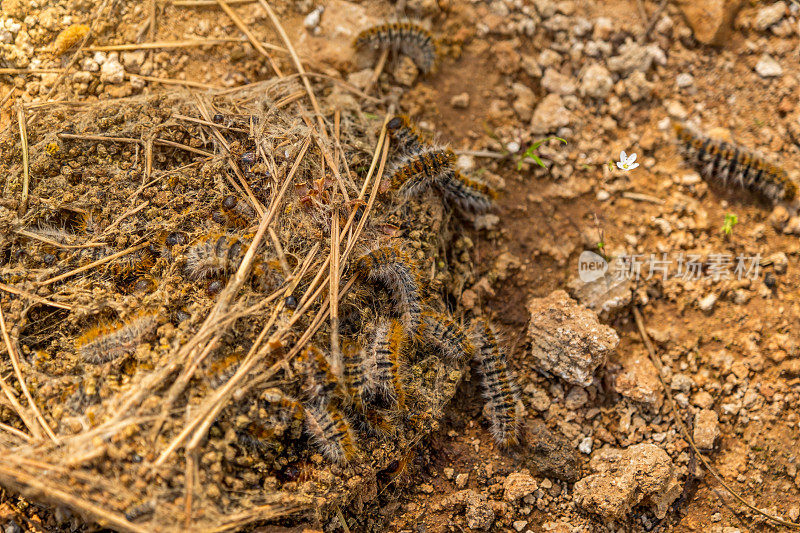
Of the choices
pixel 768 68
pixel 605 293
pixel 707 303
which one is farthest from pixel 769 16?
pixel 605 293

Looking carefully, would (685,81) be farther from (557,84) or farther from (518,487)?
(518,487)

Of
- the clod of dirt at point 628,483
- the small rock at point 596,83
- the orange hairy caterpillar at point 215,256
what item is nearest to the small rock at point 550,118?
the small rock at point 596,83

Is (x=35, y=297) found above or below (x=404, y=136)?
below

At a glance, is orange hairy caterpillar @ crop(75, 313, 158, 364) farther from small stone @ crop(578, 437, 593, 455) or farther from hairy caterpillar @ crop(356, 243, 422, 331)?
small stone @ crop(578, 437, 593, 455)

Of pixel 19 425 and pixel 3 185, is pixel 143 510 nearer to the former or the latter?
pixel 19 425

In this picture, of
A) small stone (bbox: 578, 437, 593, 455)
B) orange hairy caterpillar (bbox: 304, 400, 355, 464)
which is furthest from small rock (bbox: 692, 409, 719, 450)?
orange hairy caterpillar (bbox: 304, 400, 355, 464)

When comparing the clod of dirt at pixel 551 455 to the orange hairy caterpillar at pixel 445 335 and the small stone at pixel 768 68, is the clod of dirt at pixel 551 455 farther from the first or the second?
the small stone at pixel 768 68

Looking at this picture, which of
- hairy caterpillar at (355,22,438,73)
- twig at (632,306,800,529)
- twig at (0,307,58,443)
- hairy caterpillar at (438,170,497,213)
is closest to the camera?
twig at (0,307,58,443)

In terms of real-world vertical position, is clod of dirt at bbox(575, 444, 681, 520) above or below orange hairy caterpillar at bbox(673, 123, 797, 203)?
below
